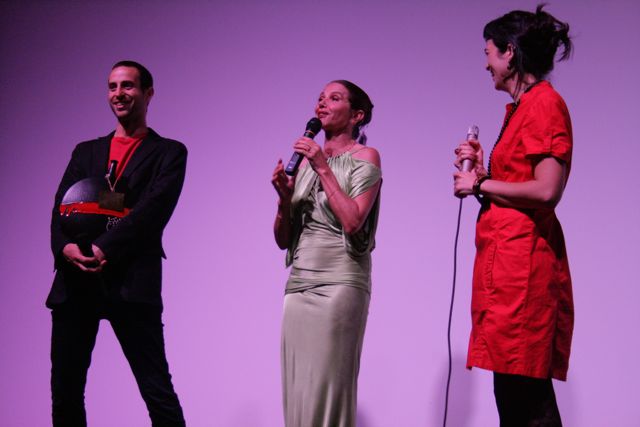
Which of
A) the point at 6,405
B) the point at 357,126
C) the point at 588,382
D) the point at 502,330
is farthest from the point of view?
the point at 6,405

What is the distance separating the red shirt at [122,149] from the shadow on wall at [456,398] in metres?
1.57

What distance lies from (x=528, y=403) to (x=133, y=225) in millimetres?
1340

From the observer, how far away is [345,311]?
6.81 feet

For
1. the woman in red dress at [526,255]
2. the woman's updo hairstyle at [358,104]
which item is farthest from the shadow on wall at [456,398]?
the woman in red dress at [526,255]

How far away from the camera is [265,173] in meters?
3.38

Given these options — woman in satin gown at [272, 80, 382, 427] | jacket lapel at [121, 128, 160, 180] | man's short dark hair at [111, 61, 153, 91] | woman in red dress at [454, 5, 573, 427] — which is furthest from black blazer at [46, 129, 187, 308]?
woman in red dress at [454, 5, 573, 427]

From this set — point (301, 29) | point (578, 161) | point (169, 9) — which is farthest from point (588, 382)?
point (169, 9)

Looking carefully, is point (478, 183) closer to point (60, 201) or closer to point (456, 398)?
point (60, 201)

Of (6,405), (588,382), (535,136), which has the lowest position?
(6,405)

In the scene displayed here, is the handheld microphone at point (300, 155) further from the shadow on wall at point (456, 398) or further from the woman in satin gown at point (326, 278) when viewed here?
the shadow on wall at point (456, 398)

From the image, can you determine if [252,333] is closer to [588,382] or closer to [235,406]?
[235,406]

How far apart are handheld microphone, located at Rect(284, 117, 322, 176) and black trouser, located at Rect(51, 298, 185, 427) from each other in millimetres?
680

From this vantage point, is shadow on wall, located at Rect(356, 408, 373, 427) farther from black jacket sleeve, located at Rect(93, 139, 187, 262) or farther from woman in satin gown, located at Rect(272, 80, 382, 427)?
black jacket sleeve, located at Rect(93, 139, 187, 262)

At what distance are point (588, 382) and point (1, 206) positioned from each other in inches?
116
